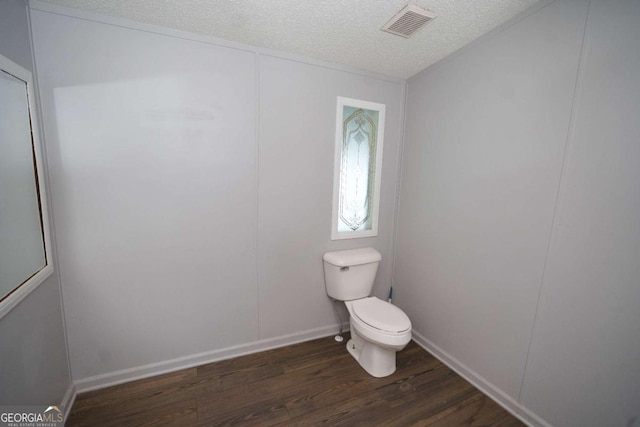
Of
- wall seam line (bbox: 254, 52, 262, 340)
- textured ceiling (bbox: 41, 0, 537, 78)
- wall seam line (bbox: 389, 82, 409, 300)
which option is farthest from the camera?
wall seam line (bbox: 389, 82, 409, 300)

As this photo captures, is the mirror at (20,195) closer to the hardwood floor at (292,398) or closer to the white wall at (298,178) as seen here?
the hardwood floor at (292,398)

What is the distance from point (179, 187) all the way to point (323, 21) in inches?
52.5

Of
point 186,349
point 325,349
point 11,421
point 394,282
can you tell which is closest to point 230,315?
point 186,349

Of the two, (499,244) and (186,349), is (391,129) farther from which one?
(186,349)

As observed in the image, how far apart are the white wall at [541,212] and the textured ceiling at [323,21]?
7.7 inches

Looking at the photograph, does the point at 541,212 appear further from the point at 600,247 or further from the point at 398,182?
the point at 398,182

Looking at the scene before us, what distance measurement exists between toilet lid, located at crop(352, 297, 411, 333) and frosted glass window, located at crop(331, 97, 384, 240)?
0.57 m

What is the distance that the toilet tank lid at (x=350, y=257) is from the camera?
193cm

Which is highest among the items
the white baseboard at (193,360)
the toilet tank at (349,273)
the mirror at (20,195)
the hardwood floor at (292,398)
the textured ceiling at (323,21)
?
the textured ceiling at (323,21)

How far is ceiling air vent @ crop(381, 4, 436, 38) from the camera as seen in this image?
1296mm

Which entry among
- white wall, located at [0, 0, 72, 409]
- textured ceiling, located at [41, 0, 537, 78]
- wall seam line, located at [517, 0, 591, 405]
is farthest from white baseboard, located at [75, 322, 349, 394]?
textured ceiling, located at [41, 0, 537, 78]

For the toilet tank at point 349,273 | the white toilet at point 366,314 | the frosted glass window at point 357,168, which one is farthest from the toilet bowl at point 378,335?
the frosted glass window at point 357,168

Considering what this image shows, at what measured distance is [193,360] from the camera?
5.78ft

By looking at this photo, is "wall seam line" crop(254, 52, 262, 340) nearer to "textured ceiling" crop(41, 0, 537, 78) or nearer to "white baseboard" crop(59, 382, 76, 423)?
"textured ceiling" crop(41, 0, 537, 78)
